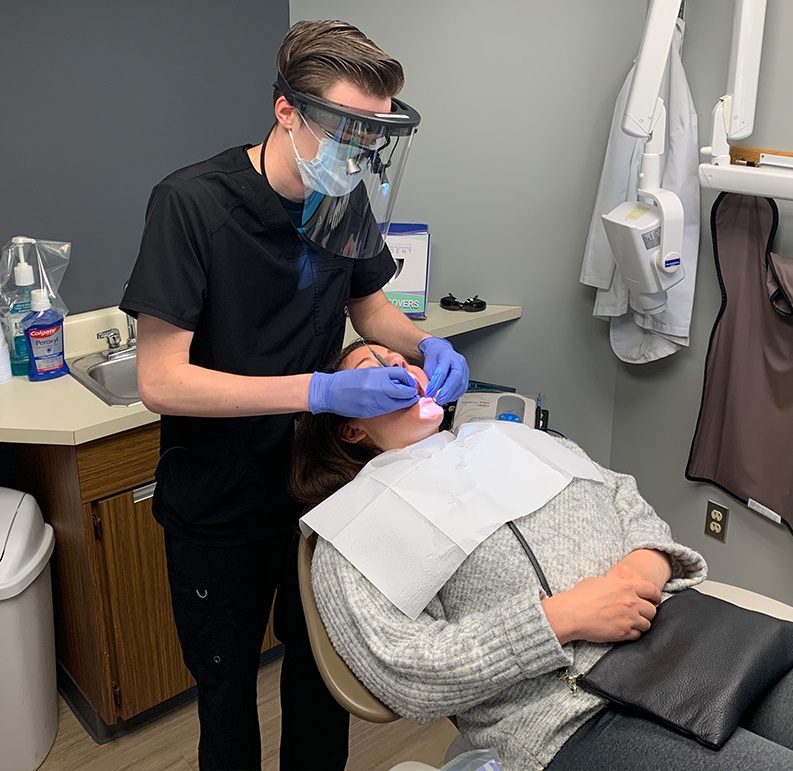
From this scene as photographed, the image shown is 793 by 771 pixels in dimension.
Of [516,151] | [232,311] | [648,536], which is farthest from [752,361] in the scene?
[232,311]

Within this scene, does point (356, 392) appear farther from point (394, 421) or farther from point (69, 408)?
point (69, 408)

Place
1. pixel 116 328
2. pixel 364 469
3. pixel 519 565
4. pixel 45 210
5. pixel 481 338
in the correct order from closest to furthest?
pixel 519 565 < pixel 364 469 < pixel 45 210 < pixel 116 328 < pixel 481 338

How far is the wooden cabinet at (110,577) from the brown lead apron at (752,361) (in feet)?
4.54

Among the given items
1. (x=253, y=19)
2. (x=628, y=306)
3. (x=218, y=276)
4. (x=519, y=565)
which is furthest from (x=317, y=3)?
(x=519, y=565)

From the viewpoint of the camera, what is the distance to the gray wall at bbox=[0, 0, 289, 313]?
204cm

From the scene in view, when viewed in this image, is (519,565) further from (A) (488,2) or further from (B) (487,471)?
(A) (488,2)

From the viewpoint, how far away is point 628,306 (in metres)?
2.39

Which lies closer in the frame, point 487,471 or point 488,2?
point 487,471

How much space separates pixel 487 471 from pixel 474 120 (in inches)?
52.7

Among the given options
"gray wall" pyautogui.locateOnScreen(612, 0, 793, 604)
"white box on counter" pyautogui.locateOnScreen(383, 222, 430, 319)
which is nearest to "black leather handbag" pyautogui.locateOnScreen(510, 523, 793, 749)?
"gray wall" pyautogui.locateOnScreen(612, 0, 793, 604)

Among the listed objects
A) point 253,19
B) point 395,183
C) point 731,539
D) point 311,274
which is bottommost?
point 731,539

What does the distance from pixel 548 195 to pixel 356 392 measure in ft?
4.33

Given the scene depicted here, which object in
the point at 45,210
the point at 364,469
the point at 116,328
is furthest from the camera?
the point at 116,328

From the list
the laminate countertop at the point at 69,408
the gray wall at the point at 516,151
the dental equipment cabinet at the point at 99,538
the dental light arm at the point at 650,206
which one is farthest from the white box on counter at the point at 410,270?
the dental equipment cabinet at the point at 99,538
